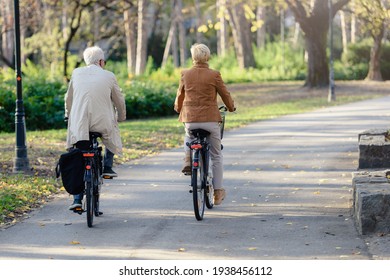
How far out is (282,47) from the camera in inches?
2130

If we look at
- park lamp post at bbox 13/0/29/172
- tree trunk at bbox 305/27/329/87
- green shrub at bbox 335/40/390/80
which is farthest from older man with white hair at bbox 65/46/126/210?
green shrub at bbox 335/40/390/80

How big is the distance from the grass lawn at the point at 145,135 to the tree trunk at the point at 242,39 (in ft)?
21.9

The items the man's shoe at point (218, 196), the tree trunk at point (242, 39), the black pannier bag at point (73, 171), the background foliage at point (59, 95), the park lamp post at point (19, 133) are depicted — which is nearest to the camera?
the black pannier bag at point (73, 171)

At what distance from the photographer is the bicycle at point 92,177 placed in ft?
34.7

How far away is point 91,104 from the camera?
427 inches

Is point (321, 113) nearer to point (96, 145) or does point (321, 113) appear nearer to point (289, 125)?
point (289, 125)

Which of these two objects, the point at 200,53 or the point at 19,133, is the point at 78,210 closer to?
the point at 200,53

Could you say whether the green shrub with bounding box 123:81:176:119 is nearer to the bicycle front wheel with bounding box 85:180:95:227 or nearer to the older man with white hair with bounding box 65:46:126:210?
the older man with white hair with bounding box 65:46:126:210

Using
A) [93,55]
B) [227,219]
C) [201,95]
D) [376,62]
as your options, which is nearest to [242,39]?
[376,62]

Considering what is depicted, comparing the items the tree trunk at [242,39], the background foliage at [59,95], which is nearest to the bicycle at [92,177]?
the background foliage at [59,95]

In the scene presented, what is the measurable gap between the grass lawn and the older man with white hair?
132 centimetres

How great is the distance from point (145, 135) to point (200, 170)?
11329 mm

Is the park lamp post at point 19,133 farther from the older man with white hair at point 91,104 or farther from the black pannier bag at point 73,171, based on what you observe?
the black pannier bag at point 73,171

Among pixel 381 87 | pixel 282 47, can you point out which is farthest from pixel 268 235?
pixel 282 47
